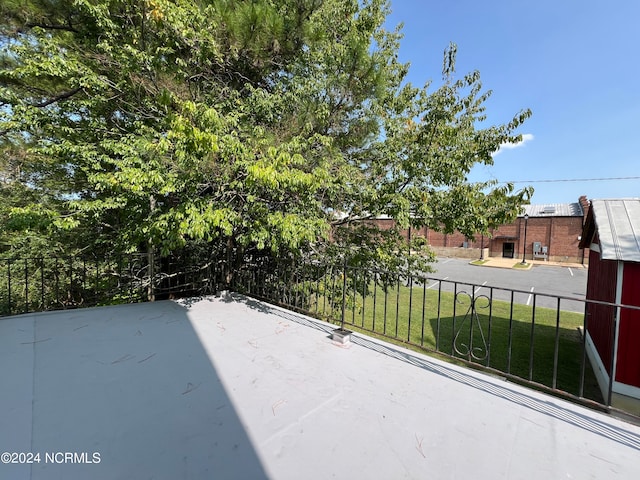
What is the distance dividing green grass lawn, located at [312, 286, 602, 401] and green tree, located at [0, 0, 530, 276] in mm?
1569

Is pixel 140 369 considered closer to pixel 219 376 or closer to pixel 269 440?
pixel 219 376

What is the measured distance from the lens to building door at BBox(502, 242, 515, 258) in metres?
24.2

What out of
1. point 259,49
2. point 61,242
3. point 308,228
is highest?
point 259,49

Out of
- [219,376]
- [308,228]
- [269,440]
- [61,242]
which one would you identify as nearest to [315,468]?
[269,440]

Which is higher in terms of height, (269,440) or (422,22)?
(422,22)

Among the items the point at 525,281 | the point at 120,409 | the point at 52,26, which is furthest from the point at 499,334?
the point at 52,26

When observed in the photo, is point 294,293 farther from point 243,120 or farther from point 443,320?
point 443,320

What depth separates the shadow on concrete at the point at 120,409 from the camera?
143 centimetres

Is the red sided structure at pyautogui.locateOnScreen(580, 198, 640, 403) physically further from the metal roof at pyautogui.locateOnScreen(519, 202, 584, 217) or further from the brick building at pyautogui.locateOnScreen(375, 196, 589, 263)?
the metal roof at pyautogui.locateOnScreen(519, 202, 584, 217)

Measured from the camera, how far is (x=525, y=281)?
1441cm

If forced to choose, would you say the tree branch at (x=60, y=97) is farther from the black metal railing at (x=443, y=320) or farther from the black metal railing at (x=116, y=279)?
the black metal railing at (x=443, y=320)

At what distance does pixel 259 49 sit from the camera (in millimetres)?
4434

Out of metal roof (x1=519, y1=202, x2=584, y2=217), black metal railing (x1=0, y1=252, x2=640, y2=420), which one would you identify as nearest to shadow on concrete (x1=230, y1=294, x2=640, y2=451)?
black metal railing (x1=0, y1=252, x2=640, y2=420)

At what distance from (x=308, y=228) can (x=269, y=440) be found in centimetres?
236
